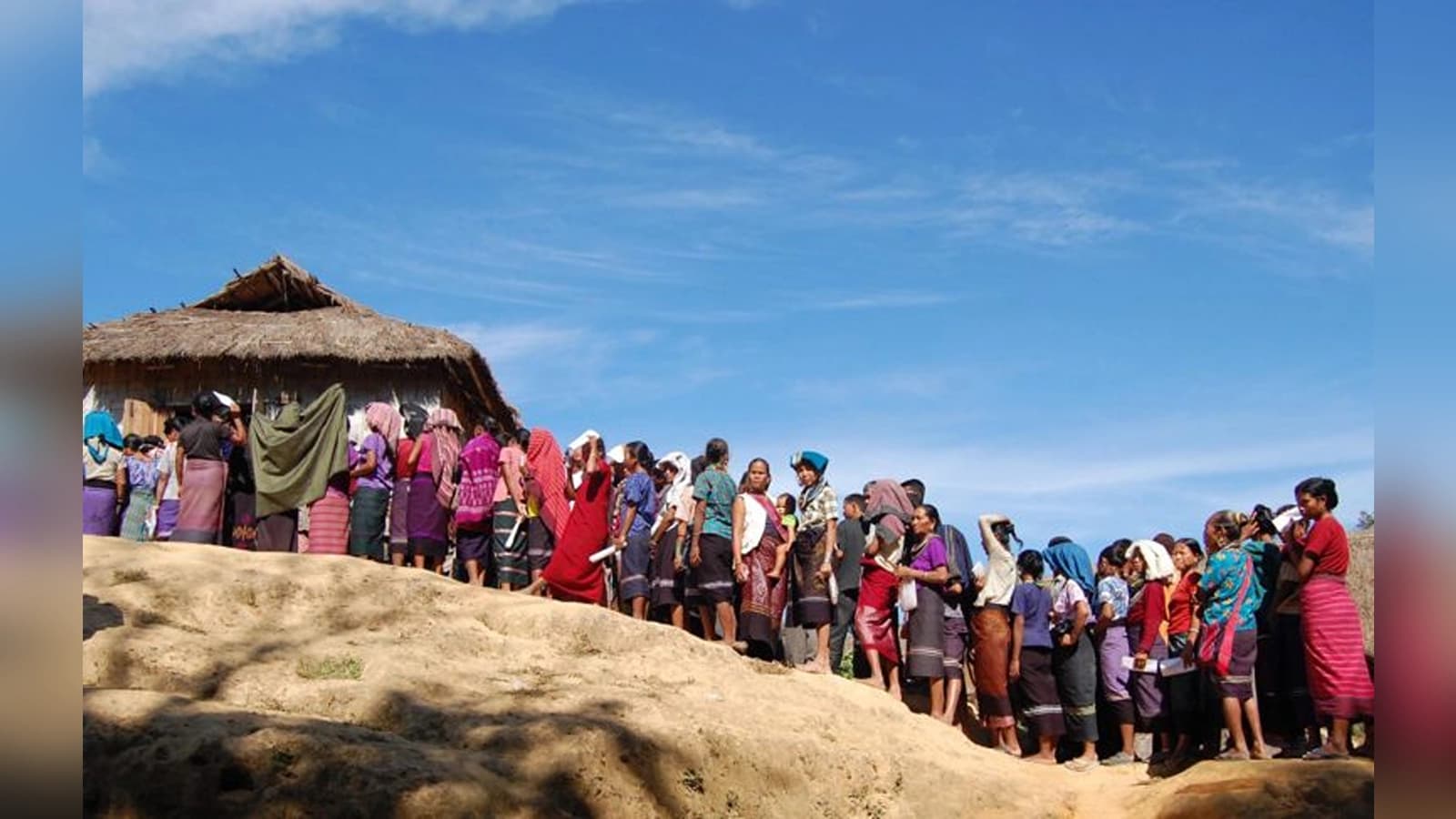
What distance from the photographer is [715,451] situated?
12.1 metres

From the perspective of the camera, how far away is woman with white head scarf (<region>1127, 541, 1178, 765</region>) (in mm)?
11141

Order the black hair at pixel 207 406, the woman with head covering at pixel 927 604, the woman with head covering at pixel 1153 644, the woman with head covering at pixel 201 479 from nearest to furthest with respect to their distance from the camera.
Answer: the woman with head covering at pixel 1153 644, the woman with head covering at pixel 927 604, the woman with head covering at pixel 201 479, the black hair at pixel 207 406

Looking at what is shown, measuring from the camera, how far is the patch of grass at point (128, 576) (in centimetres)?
983

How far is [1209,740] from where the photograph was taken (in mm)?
10945

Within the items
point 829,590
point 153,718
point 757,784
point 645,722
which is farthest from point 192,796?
point 829,590

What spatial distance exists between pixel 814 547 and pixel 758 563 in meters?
0.53

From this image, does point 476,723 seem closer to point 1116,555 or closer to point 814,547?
point 814,547

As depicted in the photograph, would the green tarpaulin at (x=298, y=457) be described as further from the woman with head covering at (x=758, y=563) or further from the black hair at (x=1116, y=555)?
the black hair at (x=1116, y=555)

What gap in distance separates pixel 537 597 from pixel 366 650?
230 cm

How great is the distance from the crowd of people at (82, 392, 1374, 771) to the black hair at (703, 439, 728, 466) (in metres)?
0.02

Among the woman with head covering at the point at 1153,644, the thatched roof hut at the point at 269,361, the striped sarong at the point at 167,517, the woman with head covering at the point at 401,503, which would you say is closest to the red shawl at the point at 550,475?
the woman with head covering at the point at 401,503

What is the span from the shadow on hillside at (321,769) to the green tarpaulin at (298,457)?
5525 mm

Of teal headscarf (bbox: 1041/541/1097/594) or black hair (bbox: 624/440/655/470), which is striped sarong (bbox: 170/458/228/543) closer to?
black hair (bbox: 624/440/655/470)
